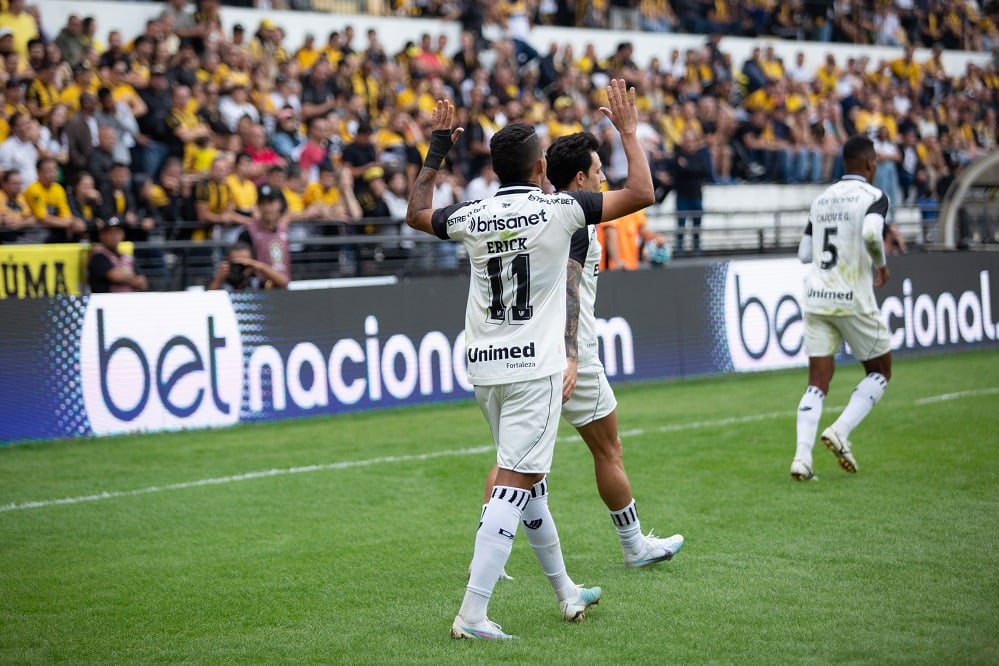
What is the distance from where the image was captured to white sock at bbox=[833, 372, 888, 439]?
348 inches

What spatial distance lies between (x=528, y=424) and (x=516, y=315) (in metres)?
0.49

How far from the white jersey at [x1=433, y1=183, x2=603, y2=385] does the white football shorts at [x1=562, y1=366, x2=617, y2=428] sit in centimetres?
85

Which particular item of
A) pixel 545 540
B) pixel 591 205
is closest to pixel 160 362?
pixel 545 540

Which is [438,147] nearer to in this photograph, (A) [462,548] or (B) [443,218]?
(B) [443,218]

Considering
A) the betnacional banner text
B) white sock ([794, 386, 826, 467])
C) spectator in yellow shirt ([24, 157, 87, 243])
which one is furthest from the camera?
spectator in yellow shirt ([24, 157, 87, 243])

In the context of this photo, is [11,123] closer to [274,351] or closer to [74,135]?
[74,135]

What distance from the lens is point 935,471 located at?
880 cm

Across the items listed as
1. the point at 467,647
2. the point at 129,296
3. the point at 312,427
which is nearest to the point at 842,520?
the point at 467,647

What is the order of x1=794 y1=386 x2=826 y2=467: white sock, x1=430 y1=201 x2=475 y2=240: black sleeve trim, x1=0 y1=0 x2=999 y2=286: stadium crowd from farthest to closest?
x1=0 y1=0 x2=999 y2=286: stadium crowd, x1=794 y1=386 x2=826 y2=467: white sock, x1=430 y1=201 x2=475 y2=240: black sleeve trim

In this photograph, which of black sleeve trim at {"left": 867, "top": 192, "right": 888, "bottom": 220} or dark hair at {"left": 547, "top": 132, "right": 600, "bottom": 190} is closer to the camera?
dark hair at {"left": 547, "top": 132, "right": 600, "bottom": 190}

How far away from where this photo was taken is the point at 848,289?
9.02 meters

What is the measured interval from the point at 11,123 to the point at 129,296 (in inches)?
153

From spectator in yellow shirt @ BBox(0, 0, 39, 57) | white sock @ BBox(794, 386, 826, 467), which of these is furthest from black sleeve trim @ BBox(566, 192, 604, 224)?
spectator in yellow shirt @ BBox(0, 0, 39, 57)

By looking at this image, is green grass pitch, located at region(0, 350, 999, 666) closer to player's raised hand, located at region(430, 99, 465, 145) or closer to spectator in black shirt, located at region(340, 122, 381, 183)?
player's raised hand, located at region(430, 99, 465, 145)
